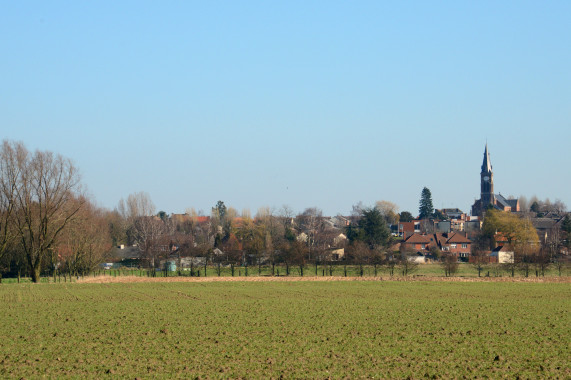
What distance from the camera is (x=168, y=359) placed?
18.7m

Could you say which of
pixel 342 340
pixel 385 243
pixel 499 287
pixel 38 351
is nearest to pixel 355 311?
pixel 342 340

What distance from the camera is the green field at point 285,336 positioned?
17.4m

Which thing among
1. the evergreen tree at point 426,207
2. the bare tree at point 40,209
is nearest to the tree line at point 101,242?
the bare tree at point 40,209

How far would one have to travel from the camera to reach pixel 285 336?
23.1 m

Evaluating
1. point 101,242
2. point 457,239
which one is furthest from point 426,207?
point 101,242

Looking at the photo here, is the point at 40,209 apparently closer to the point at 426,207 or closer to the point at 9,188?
the point at 9,188

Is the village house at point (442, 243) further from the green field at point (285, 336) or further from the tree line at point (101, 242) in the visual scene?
the green field at point (285, 336)

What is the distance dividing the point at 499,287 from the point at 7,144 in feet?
152

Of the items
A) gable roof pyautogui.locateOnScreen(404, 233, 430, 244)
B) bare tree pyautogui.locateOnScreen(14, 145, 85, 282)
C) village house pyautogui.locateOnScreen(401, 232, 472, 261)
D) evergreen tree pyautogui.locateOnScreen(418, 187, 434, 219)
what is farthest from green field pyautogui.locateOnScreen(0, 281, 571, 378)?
evergreen tree pyautogui.locateOnScreen(418, 187, 434, 219)

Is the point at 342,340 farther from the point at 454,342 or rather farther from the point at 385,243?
the point at 385,243

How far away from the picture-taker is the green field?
17391 millimetres

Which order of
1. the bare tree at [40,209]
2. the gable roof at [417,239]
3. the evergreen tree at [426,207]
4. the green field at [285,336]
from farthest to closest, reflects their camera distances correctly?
the evergreen tree at [426,207] → the gable roof at [417,239] → the bare tree at [40,209] → the green field at [285,336]

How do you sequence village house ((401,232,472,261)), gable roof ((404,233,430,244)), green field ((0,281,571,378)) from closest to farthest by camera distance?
1. green field ((0,281,571,378))
2. village house ((401,232,472,261))
3. gable roof ((404,233,430,244))

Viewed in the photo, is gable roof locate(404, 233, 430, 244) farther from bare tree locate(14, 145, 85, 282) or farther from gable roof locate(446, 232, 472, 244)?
bare tree locate(14, 145, 85, 282)
